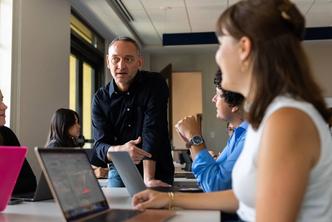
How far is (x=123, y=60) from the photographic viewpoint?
2219mm

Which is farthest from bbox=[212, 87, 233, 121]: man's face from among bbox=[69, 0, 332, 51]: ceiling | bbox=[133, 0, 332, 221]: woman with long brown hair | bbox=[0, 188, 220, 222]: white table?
bbox=[69, 0, 332, 51]: ceiling

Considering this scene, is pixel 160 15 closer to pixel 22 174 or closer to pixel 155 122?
pixel 155 122

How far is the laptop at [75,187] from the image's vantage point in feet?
3.72

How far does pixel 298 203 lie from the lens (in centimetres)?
86

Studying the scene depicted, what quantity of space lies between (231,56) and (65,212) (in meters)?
0.56

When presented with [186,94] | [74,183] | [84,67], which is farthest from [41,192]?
[186,94]

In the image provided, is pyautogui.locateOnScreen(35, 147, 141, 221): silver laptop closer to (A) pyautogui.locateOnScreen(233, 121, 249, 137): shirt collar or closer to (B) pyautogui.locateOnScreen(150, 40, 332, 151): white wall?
(A) pyautogui.locateOnScreen(233, 121, 249, 137): shirt collar

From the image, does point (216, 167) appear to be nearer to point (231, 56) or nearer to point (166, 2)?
point (231, 56)

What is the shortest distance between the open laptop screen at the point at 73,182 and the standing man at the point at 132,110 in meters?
0.84

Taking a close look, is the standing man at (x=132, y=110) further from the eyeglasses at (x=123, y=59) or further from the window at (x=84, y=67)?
the window at (x=84, y=67)

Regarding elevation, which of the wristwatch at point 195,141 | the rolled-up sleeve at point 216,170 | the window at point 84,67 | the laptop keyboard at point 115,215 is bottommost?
the laptop keyboard at point 115,215

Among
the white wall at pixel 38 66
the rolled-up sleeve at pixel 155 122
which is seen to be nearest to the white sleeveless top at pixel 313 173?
the rolled-up sleeve at pixel 155 122

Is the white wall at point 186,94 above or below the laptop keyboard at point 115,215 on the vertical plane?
above

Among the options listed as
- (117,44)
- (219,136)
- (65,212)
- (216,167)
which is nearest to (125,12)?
(219,136)
